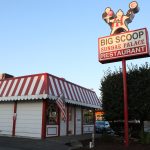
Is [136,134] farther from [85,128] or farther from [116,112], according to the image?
[85,128]

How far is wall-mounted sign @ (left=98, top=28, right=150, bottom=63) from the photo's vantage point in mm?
16547

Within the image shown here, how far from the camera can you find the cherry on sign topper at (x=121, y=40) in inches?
654

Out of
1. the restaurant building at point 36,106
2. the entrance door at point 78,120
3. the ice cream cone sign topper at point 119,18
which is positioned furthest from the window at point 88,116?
the ice cream cone sign topper at point 119,18

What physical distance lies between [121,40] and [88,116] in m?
13.6

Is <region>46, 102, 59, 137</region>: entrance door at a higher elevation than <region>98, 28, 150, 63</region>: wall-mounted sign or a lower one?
lower

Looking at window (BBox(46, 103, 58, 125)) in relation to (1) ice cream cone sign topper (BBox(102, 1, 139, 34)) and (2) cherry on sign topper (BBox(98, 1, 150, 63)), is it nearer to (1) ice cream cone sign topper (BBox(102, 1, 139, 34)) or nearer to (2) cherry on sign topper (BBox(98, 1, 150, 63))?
(2) cherry on sign topper (BBox(98, 1, 150, 63))

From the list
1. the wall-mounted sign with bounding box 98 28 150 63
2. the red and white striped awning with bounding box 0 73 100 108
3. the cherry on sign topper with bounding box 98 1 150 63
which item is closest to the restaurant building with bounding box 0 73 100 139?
the red and white striped awning with bounding box 0 73 100 108

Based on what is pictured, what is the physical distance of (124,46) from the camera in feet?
56.3

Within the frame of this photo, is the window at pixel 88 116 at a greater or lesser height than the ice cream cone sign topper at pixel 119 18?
lesser

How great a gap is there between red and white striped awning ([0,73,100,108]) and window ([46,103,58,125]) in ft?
3.72

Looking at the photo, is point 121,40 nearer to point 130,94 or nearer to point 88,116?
point 130,94

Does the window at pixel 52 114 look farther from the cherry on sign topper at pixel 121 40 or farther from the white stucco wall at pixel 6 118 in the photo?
the cherry on sign topper at pixel 121 40

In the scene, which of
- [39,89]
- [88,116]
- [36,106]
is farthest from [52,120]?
[88,116]

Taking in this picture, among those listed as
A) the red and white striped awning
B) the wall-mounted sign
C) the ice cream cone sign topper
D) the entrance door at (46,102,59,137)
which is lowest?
the entrance door at (46,102,59,137)
